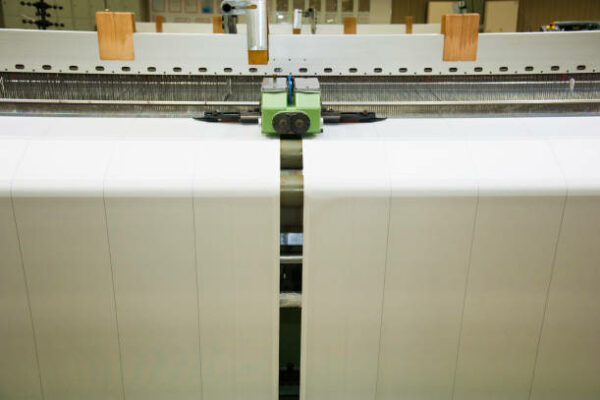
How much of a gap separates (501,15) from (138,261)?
20.7ft

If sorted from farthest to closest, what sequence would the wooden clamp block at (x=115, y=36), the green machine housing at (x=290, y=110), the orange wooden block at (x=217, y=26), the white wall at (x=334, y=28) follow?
the white wall at (x=334, y=28) → the orange wooden block at (x=217, y=26) → the wooden clamp block at (x=115, y=36) → the green machine housing at (x=290, y=110)

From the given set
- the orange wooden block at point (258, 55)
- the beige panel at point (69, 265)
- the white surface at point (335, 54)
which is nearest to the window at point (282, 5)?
the white surface at point (335, 54)

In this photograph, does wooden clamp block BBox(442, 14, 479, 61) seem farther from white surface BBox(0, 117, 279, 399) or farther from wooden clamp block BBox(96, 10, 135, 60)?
wooden clamp block BBox(96, 10, 135, 60)

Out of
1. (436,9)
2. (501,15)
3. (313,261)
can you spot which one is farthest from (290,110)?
(501,15)

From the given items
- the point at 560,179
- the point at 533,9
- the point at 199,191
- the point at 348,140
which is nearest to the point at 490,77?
the point at 560,179

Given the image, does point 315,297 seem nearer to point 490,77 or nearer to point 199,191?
point 199,191

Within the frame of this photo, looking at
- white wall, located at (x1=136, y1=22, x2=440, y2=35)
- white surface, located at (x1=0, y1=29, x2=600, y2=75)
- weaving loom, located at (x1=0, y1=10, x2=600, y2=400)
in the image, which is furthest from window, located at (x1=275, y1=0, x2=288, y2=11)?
weaving loom, located at (x1=0, y1=10, x2=600, y2=400)

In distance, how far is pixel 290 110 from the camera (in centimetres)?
107

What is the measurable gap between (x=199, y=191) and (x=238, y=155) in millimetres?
139

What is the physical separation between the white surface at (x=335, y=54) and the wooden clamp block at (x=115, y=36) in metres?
0.02

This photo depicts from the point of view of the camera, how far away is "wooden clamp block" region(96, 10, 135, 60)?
1259mm

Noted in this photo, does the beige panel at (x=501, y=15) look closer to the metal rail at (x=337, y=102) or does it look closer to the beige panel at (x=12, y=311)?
the metal rail at (x=337, y=102)

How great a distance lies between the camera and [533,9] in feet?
18.9

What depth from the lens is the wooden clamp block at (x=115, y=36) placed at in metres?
1.26
